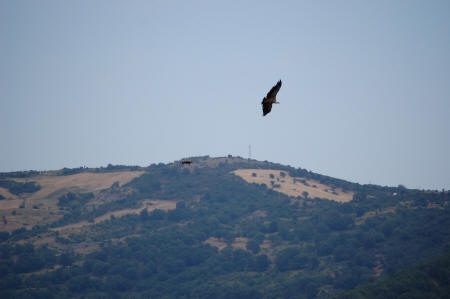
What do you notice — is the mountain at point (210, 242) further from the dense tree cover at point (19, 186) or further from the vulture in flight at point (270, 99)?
the vulture in flight at point (270, 99)

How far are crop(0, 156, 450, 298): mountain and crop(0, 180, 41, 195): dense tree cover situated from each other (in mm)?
394

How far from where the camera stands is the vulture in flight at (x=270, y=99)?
23487 millimetres

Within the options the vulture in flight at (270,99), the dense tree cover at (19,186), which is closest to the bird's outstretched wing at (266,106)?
the vulture in flight at (270,99)

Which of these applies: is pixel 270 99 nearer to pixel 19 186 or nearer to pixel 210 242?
pixel 210 242

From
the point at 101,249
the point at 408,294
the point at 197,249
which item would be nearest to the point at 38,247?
the point at 101,249

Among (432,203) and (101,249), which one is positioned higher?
(432,203)

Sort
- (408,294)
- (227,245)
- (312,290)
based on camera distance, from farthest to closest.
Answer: (227,245), (312,290), (408,294)

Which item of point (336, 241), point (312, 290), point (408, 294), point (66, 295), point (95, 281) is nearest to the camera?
point (408, 294)

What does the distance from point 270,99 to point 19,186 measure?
607ft

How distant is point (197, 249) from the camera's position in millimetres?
169750

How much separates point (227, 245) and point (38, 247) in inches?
2064

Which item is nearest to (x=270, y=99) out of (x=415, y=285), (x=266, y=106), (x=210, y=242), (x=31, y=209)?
(x=266, y=106)

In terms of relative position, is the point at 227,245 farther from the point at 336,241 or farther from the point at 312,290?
the point at 312,290

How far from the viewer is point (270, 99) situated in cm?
2391
